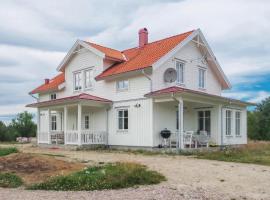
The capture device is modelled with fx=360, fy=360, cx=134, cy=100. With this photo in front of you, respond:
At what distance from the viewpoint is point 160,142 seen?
67.4 ft

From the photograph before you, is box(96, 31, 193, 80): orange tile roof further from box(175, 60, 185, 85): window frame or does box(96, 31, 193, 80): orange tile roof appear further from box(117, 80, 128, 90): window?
box(175, 60, 185, 85): window frame

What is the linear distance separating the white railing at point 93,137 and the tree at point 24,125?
17.9m

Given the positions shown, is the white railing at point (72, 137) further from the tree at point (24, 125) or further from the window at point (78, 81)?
the tree at point (24, 125)

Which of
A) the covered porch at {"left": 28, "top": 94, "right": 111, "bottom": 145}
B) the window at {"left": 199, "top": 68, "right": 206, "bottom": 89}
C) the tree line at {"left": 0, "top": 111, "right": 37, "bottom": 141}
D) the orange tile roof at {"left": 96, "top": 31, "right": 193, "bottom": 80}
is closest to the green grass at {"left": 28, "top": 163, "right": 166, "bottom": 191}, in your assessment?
the orange tile roof at {"left": 96, "top": 31, "right": 193, "bottom": 80}

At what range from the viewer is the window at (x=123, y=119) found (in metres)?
22.1

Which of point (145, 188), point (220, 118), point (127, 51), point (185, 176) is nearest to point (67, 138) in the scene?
point (127, 51)

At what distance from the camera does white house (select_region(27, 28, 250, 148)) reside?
67.4ft

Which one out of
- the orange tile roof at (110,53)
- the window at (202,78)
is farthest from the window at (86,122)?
the window at (202,78)

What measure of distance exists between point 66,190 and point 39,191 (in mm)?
640

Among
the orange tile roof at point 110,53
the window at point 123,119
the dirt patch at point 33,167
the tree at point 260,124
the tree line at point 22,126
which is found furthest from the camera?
the tree at point 260,124

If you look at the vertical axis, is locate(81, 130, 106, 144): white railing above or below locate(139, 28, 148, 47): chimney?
below

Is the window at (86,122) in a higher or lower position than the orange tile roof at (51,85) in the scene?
lower

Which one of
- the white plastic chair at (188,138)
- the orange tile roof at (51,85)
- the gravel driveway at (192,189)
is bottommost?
the gravel driveway at (192,189)

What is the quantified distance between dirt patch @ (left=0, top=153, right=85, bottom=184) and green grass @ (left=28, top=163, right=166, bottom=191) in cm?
82
